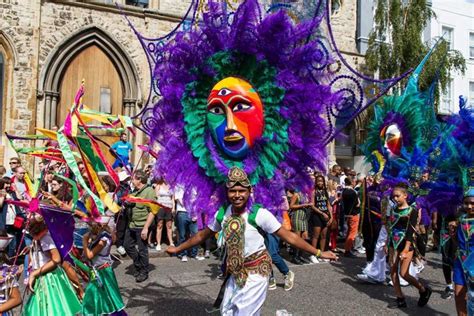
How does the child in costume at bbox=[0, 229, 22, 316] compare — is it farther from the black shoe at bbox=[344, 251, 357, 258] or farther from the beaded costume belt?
the black shoe at bbox=[344, 251, 357, 258]

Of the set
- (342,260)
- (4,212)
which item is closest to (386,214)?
(342,260)

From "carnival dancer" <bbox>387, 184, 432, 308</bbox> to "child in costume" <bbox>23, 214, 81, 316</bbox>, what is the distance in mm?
3843

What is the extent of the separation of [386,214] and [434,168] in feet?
4.49

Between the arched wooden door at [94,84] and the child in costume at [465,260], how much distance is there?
10.6 metres

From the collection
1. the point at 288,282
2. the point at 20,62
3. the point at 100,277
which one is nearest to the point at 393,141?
the point at 288,282

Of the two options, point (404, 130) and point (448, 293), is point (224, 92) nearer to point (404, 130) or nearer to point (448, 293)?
point (404, 130)

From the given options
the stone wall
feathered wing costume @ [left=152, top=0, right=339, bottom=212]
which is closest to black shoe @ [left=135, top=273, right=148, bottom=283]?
feathered wing costume @ [left=152, top=0, right=339, bottom=212]

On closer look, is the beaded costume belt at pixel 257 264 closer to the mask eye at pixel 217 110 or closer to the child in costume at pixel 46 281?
the mask eye at pixel 217 110

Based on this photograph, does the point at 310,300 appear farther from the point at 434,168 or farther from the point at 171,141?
the point at 171,141

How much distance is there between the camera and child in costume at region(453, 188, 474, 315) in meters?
4.42

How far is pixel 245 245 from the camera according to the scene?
3686mm

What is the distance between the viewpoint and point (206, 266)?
803 centimetres

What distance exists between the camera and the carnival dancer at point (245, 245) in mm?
3619

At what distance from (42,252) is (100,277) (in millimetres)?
677
